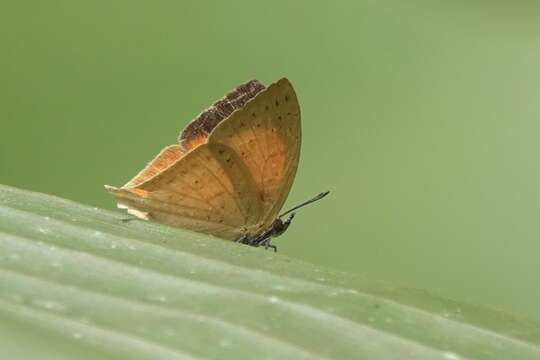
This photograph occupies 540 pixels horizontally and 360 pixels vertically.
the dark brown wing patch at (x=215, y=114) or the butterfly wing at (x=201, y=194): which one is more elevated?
the dark brown wing patch at (x=215, y=114)

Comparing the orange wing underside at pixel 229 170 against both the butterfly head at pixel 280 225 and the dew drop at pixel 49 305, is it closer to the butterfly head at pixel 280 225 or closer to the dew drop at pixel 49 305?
the butterfly head at pixel 280 225

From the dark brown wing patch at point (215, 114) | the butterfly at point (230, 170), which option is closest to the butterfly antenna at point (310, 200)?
the butterfly at point (230, 170)

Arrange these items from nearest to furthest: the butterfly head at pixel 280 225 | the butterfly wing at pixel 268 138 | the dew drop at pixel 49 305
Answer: the dew drop at pixel 49 305, the butterfly wing at pixel 268 138, the butterfly head at pixel 280 225

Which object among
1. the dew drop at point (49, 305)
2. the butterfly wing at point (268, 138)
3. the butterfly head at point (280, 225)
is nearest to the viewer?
the dew drop at point (49, 305)

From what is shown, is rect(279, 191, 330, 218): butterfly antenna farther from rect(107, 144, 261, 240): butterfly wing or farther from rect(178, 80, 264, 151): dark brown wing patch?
rect(178, 80, 264, 151): dark brown wing patch

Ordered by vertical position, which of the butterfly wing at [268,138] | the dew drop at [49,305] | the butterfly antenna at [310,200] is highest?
the butterfly wing at [268,138]

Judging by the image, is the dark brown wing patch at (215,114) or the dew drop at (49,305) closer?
the dew drop at (49,305)

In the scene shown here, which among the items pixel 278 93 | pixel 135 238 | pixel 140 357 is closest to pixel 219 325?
pixel 140 357

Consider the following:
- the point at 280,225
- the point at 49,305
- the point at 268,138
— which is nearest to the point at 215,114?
the point at 268,138

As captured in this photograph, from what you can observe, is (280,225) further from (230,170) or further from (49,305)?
(49,305)
